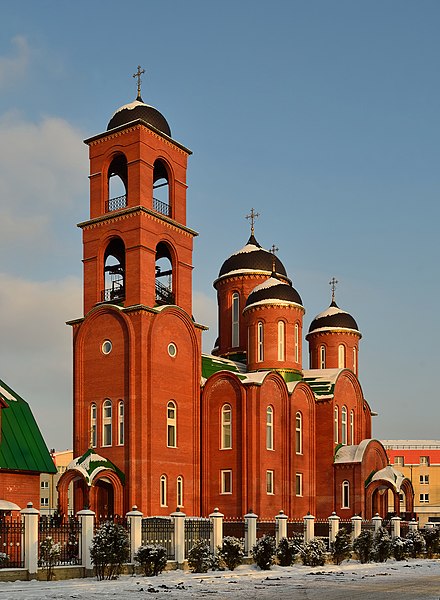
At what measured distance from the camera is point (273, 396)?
3797 cm

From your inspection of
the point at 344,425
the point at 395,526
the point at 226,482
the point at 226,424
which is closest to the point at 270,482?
the point at 226,482

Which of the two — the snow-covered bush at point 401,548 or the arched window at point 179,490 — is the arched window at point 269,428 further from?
the snow-covered bush at point 401,548

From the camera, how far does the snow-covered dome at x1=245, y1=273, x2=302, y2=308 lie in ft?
136

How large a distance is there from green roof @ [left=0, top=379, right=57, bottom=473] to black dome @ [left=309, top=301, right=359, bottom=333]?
74.0 feet

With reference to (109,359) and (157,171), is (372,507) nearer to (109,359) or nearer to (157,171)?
(109,359)

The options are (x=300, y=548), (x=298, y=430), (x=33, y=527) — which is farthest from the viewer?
(x=298, y=430)

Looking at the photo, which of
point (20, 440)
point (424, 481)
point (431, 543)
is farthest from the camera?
point (424, 481)

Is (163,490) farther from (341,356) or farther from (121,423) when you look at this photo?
(341,356)

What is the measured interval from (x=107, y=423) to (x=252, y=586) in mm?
15211

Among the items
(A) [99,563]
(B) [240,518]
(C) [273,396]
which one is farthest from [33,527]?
(C) [273,396]

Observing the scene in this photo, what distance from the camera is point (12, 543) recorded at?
65.4 ft

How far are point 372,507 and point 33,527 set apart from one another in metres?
24.5

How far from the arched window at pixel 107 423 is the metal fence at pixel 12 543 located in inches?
531

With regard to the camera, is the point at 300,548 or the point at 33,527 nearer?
the point at 33,527
